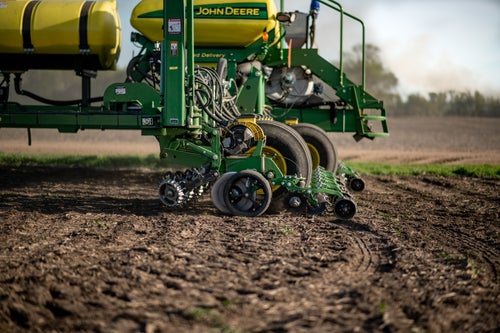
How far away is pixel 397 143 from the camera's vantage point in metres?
26.0

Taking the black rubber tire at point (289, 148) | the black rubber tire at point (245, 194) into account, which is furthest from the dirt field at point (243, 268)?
the black rubber tire at point (289, 148)

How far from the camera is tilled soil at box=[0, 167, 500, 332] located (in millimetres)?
3803

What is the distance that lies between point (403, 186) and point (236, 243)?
663 cm

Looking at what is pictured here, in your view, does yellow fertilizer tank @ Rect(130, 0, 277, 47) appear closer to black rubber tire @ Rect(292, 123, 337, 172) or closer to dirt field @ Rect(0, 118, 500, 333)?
black rubber tire @ Rect(292, 123, 337, 172)

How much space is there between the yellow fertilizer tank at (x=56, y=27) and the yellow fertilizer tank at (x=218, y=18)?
1.63 metres

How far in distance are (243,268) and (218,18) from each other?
7.21 metres

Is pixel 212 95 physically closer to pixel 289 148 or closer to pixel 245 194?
pixel 289 148

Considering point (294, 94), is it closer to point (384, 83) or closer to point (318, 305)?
point (318, 305)

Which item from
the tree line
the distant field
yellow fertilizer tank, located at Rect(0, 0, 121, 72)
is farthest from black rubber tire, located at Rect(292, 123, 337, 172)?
the tree line

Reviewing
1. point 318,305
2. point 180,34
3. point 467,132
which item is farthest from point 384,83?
point 318,305

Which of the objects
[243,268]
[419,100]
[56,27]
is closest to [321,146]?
[56,27]

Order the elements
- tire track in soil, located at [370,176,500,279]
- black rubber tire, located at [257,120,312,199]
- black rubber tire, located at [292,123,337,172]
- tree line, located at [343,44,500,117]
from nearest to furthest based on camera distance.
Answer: tire track in soil, located at [370,176,500,279] → black rubber tire, located at [257,120,312,199] → black rubber tire, located at [292,123,337,172] → tree line, located at [343,44,500,117]

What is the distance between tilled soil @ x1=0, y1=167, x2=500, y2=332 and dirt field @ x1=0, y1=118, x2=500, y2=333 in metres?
0.01

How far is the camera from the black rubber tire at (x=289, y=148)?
802cm
